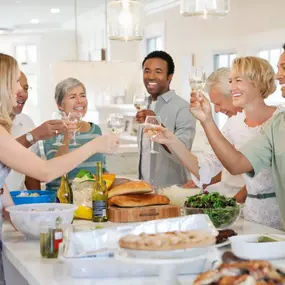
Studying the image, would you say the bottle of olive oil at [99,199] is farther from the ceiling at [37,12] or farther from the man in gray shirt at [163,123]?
the ceiling at [37,12]

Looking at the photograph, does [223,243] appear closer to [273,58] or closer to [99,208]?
[99,208]

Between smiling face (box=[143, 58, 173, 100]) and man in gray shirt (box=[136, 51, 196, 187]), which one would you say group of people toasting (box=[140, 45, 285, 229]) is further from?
smiling face (box=[143, 58, 173, 100])

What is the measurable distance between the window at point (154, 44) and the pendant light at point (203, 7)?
598 cm

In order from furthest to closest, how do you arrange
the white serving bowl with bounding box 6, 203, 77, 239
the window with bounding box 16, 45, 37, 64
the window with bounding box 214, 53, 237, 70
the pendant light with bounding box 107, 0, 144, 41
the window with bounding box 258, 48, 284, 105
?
the window with bounding box 16, 45, 37, 64
the window with bounding box 214, 53, 237, 70
the window with bounding box 258, 48, 284, 105
the pendant light with bounding box 107, 0, 144, 41
the white serving bowl with bounding box 6, 203, 77, 239

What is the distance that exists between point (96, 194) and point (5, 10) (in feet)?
28.7

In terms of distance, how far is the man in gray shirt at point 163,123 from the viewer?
4.32 metres

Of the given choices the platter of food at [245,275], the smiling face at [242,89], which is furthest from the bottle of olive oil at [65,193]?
the platter of food at [245,275]

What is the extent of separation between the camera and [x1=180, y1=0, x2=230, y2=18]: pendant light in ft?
12.9

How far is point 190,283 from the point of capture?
1.79 metres

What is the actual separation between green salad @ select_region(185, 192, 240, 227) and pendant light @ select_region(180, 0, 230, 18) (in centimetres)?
160

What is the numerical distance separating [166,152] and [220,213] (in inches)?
67.0

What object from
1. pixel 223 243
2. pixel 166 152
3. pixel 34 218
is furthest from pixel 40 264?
pixel 166 152

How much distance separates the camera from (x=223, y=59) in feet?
26.5

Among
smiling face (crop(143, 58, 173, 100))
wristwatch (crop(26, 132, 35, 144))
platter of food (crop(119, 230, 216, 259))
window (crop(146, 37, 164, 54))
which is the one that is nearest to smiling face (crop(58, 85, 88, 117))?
wristwatch (crop(26, 132, 35, 144))
